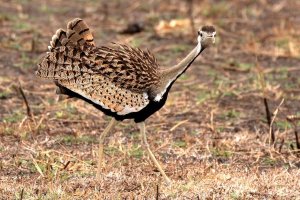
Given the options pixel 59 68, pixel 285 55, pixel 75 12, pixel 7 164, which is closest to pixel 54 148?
pixel 7 164

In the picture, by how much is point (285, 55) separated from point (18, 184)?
5.60 m

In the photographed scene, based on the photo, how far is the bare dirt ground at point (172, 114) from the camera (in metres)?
6.32

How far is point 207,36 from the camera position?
20.2 feet

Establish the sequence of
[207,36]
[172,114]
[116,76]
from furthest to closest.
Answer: [172,114], [116,76], [207,36]

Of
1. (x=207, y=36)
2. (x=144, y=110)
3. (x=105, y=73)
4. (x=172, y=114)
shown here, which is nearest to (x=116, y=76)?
(x=105, y=73)

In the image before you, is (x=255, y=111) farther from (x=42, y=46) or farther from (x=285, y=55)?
(x=42, y=46)

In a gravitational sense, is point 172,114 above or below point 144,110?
above

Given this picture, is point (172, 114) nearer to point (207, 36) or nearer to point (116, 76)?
point (116, 76)

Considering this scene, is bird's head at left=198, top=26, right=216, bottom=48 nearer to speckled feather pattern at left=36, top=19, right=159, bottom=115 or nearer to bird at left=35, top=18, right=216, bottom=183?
bird at left=35, top=18, right=216, bottom=183

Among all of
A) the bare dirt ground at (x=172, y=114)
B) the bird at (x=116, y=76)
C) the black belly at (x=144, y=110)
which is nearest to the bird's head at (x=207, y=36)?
the bird at (x=116, y=76)

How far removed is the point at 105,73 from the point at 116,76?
3.2 inches

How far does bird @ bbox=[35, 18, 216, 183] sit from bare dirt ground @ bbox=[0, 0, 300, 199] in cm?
41

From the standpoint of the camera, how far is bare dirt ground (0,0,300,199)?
6.32 meters

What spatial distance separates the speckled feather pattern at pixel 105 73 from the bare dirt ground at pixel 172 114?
1.87 ft
